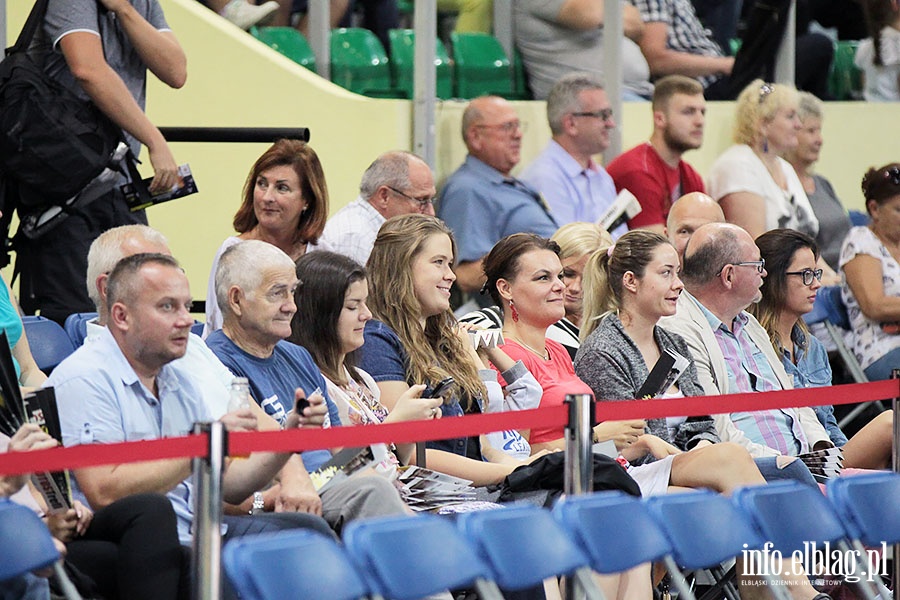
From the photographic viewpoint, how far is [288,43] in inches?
287

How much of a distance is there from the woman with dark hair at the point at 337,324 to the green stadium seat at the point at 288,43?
2888 millimetres

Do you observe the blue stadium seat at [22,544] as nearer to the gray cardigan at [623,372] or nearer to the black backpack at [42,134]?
the black backpack at [42,134]

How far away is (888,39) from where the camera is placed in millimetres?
8969

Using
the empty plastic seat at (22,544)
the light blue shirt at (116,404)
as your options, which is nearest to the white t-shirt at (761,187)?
the light blue shirt at (116,404)

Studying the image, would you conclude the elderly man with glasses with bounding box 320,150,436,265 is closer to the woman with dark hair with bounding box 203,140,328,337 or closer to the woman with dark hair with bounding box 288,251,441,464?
the woman with dark hair with bounding box 203,140,328,337

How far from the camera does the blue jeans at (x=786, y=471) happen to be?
15.7ft

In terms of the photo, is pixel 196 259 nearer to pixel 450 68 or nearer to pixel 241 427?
pixel 450 68

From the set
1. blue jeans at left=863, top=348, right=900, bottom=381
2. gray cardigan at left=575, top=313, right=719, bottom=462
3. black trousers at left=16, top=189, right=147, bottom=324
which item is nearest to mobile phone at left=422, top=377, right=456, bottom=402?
gray cardigan at left=575, top=313, right=719, bottom=462

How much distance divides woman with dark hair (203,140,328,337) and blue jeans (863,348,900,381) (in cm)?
278

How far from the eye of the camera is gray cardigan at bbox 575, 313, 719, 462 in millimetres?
4984

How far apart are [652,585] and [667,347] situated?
1014 millimetres

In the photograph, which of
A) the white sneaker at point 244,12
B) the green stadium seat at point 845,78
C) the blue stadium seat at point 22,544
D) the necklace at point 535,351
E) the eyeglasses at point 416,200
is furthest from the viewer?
the green stadium seat at point 845,78

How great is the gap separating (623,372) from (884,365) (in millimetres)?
2201

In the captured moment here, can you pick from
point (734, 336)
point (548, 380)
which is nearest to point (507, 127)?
point (734, 336)
